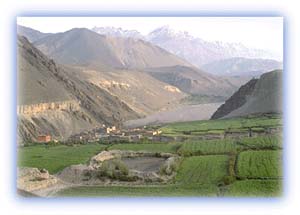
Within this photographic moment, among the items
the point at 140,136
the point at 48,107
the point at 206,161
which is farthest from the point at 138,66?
the point at 206,161

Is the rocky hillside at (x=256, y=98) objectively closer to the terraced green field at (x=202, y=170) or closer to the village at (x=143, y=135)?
the village at (x=143, y=135)

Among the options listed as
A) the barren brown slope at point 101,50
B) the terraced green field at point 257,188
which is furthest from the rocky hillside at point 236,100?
the terraced green field at point 257,188

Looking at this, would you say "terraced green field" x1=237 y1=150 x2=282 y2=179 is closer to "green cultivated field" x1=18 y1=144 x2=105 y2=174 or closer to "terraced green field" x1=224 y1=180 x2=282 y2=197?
"terraced green field" x1=224 y1=180 x2=282 y2=197

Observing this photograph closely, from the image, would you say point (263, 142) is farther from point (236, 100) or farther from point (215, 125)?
point (236, 100)

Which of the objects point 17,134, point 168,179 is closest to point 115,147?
point 168,179

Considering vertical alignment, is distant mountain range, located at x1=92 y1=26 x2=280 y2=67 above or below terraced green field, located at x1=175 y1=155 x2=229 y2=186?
above

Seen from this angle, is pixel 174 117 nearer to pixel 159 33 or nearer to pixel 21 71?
pixel 159 33

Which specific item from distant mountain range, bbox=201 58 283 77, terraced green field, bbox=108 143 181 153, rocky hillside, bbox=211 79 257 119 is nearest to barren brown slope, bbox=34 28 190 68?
distant mountain range, bbox=201 58 283 77
